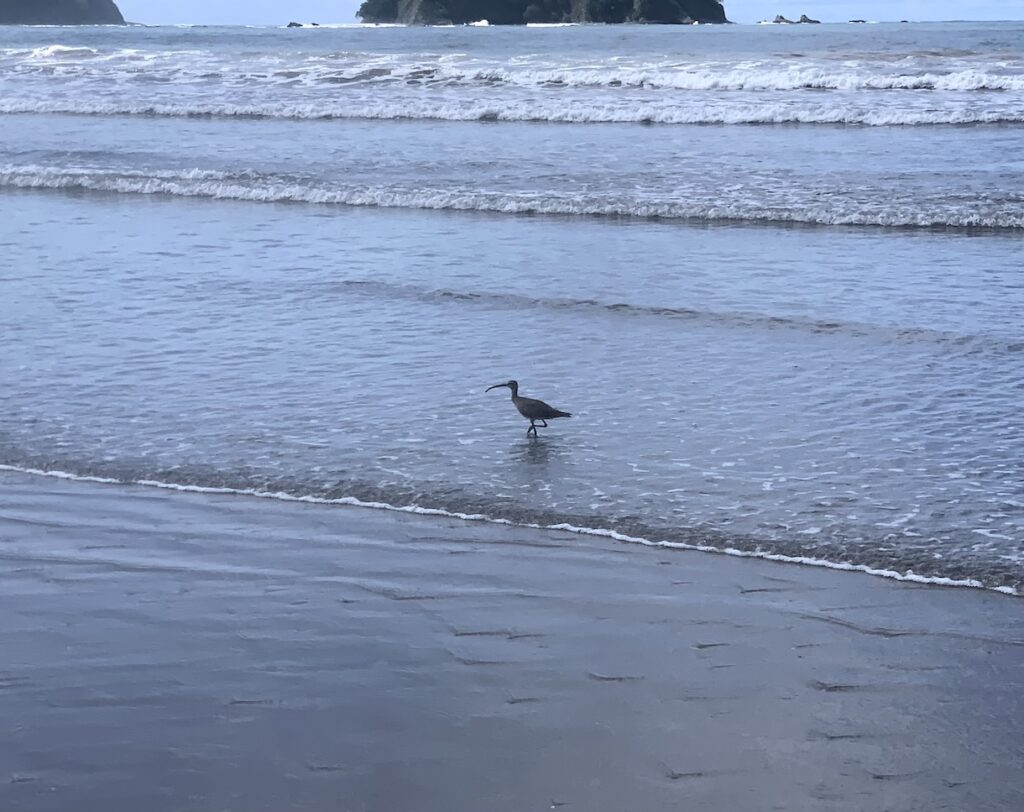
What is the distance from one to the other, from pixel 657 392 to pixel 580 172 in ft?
40.0

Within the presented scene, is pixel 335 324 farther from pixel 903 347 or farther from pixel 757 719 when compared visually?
pixel 757 719

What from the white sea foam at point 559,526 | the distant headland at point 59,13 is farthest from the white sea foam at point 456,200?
the distant headland at point 59,13

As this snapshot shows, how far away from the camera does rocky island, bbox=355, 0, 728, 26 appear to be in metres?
111

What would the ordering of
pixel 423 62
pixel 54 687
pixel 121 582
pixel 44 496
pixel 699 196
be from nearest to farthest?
pixel 54 687, pixel 121 582, pixel 44 496, pixel 699 196, pixel 423 62

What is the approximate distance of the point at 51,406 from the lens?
931 centimetres

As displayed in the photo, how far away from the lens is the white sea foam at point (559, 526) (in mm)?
6250

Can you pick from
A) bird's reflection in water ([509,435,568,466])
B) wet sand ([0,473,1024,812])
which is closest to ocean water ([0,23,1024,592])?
bird's reflection in water ([509,435,568,466])

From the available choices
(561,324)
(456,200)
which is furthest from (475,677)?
(456,200)

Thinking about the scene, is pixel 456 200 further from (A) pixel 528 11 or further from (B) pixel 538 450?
(A) pixel 528 11

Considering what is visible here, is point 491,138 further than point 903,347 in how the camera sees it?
Yes

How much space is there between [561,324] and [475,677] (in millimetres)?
6903

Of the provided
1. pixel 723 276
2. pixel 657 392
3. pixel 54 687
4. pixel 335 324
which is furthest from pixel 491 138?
pixel 54 687

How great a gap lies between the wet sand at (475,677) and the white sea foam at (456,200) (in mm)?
11177

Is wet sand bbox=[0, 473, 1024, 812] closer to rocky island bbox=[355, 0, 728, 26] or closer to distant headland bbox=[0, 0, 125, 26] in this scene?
rocky island bbox=[355, 0, 728, 26]
